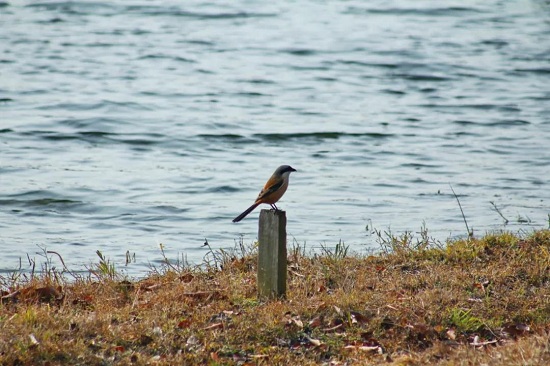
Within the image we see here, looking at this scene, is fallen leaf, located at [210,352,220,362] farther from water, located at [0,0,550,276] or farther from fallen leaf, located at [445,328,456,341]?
water, located at [0,0,550,276]

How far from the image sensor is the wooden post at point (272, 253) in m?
7.26

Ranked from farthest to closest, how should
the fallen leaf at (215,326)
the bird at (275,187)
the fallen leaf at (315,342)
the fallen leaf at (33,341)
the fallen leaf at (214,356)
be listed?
the bird at (275,187) < the fallen leaf at (215,326) < the fallen leaf at (315,342) < the fallen leaf at (214,356) < the fallen leaf at (33,341)

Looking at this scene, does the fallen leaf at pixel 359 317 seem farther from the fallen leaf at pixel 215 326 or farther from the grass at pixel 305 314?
the fallen leaf at pixel 215 326

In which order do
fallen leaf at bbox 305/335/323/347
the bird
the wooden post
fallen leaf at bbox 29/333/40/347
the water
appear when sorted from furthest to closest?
the water < the bird < the wooden post < fallen leaf at bbox 305/335/323/347 < fallen leaf at bbox 29/333/40/347

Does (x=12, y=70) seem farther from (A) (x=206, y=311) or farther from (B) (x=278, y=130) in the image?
(A) (x=206, y=311)

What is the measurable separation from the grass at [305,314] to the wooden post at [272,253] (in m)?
0.14

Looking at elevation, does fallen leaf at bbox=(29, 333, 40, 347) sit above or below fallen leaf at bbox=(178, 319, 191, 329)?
above

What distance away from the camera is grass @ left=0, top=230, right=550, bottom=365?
6.39 metres

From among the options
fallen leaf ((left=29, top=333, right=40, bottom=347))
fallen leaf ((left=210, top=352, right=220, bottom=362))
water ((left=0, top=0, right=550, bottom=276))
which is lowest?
water ((left=0, top=0, right=550, bottom=276))

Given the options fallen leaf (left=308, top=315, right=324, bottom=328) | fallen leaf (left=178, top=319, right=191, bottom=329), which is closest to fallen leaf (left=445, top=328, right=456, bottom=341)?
fallen leaf (left=308, top=315, right=324, bottom=328)

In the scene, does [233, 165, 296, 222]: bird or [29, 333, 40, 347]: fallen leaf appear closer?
[29, 333, 40, 347]: fallen leaf

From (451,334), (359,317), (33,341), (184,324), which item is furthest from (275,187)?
(33,341)

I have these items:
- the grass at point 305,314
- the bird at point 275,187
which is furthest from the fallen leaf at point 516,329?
the bird at point 275,187

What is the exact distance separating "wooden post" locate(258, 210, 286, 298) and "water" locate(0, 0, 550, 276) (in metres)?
2.86
